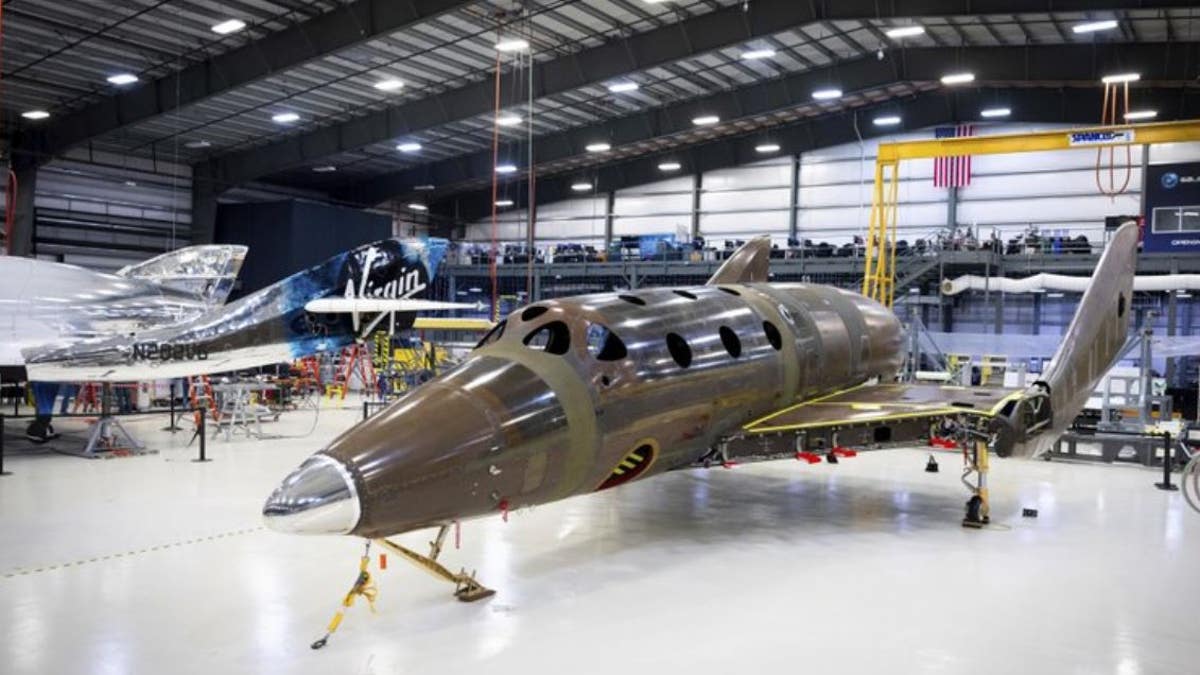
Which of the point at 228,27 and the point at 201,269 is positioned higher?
the point at 228,27

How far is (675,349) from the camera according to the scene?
8.67 metres

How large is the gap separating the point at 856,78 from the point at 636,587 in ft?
91.7

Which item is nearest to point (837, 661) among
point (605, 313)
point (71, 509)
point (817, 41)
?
point (605, 313)

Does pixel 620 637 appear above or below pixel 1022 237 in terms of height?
below

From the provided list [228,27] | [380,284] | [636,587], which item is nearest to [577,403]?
[636,587]

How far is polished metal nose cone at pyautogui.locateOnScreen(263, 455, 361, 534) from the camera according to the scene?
5.72 meters

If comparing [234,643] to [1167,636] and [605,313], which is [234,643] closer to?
[605,313]

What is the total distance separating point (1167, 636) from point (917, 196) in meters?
35.9

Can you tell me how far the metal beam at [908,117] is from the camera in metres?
33.3

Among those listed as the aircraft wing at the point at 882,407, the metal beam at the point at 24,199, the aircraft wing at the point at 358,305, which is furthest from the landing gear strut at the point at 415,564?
the metal beam at the point at 24,199

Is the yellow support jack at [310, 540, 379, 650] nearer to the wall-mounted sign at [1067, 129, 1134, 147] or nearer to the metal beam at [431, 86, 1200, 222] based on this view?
the wall-mounted sign at [1067, 129, 1134, 147]

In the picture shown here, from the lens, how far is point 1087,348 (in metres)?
→ 11.8

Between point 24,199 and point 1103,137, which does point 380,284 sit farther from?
point 24,199

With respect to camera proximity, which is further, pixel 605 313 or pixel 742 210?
pixel 742 210
